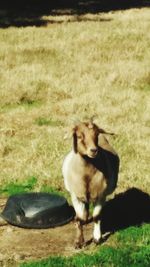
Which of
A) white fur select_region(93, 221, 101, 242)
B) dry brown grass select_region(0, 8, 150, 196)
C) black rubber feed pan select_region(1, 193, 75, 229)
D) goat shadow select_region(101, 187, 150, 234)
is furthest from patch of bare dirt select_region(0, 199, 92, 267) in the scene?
dry brown grass select_region(0, 8, 150, 196)

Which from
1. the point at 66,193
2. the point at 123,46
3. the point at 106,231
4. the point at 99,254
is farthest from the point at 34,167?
the point at 123,46

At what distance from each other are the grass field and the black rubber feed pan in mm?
967

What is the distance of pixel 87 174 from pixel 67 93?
9635 millimetres

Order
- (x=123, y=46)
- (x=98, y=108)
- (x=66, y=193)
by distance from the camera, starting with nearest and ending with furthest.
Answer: (x=66, y=193)
(x=98, y=108)
(x=123, y=46)

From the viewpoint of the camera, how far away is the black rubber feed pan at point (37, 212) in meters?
8.27

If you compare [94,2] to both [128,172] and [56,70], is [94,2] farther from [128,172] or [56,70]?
[128,172]

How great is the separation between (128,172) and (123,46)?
13.2 m

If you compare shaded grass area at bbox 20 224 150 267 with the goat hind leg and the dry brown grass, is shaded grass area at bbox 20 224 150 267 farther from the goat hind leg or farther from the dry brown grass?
the dry brown grass

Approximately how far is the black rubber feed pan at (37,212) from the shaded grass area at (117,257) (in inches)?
38.0

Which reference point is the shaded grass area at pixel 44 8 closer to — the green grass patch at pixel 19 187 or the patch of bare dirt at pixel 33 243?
the green grass patch at pixel 19 187

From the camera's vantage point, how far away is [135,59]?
69.1 ft

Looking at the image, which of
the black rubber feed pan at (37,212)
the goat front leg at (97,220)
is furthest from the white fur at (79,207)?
the black rubber feed pan at (37,212)

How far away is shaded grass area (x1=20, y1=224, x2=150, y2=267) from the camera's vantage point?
23.7 feet

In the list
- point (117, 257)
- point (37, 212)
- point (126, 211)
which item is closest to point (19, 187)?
point (37, 212)
